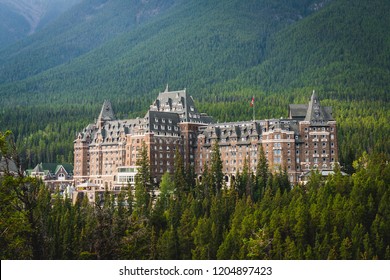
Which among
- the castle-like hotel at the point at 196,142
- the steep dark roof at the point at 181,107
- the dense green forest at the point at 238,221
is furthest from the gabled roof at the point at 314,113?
the steep dark roof at the point at 181,107

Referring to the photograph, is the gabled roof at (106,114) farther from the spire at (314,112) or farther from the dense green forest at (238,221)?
the spire at (314,112)

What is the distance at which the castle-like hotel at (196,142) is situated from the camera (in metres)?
114

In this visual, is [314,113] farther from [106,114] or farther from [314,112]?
[106,114]

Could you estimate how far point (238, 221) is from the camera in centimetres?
8019

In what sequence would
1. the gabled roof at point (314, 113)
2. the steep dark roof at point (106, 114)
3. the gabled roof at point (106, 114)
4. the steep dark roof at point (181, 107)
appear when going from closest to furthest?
the gabled roof at point (314, 113), the steep dark roof at point (181, 107), the gabled roof at point (106, 114), the steep dark roof at point (106, 114)

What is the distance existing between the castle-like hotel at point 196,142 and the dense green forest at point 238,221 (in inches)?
310

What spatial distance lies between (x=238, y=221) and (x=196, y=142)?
47226 mm

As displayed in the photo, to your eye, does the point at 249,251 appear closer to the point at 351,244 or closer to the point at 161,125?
the point at 351,244

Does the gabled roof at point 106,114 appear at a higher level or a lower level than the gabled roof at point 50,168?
higher

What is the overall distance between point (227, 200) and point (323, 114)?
32180 millimetres

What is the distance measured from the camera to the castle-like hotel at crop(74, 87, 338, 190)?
114 metres

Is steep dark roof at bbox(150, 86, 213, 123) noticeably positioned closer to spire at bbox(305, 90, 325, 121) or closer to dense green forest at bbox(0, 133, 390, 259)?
dense green forest at bbox(0, 133, 390, 259)

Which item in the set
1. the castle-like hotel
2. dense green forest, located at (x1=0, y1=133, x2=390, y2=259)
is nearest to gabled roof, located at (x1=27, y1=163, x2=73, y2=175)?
the castle-like hotel

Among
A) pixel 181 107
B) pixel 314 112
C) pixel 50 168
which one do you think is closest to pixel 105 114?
pixel 50 168
